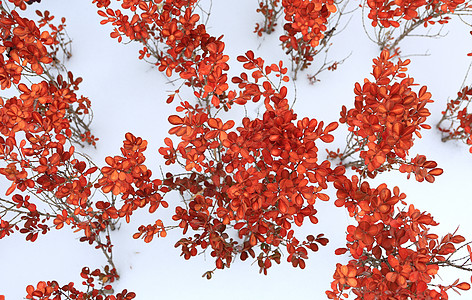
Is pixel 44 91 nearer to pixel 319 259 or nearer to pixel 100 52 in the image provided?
pixel 100 52

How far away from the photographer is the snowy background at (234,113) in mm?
2314

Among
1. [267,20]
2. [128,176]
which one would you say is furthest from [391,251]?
[267,20]

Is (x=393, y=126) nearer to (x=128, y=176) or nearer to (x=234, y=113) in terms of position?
(x=128, y=176)

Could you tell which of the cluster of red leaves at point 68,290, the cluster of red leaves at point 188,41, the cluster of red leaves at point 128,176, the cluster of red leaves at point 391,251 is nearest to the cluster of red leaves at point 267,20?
the cluster of red leaves at point 188,41

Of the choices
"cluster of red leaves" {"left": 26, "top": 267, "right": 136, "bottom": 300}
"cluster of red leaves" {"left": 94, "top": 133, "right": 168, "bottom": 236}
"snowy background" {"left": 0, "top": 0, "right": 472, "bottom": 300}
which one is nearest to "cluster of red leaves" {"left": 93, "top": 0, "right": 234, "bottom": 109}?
"cluster of red leaves" {"left": 94, "top": 133, "right": 168, "bottom": 236}

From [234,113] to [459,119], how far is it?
6.28ft

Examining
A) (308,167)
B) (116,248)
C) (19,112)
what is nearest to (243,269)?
(116,248)

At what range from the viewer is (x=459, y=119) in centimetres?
260

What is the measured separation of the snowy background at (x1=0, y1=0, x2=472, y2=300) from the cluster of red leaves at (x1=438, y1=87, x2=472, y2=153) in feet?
0.30

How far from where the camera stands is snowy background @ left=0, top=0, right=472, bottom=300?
231 cm

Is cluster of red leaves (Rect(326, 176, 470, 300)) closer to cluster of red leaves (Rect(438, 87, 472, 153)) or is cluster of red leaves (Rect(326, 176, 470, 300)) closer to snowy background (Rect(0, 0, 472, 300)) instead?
snowy background (Rect(0, 0, 472, 300))

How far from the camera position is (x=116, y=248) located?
242 centimetres

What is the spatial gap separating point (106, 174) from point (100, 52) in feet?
7.00

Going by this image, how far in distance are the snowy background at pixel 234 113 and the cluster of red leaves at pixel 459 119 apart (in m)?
0.09
